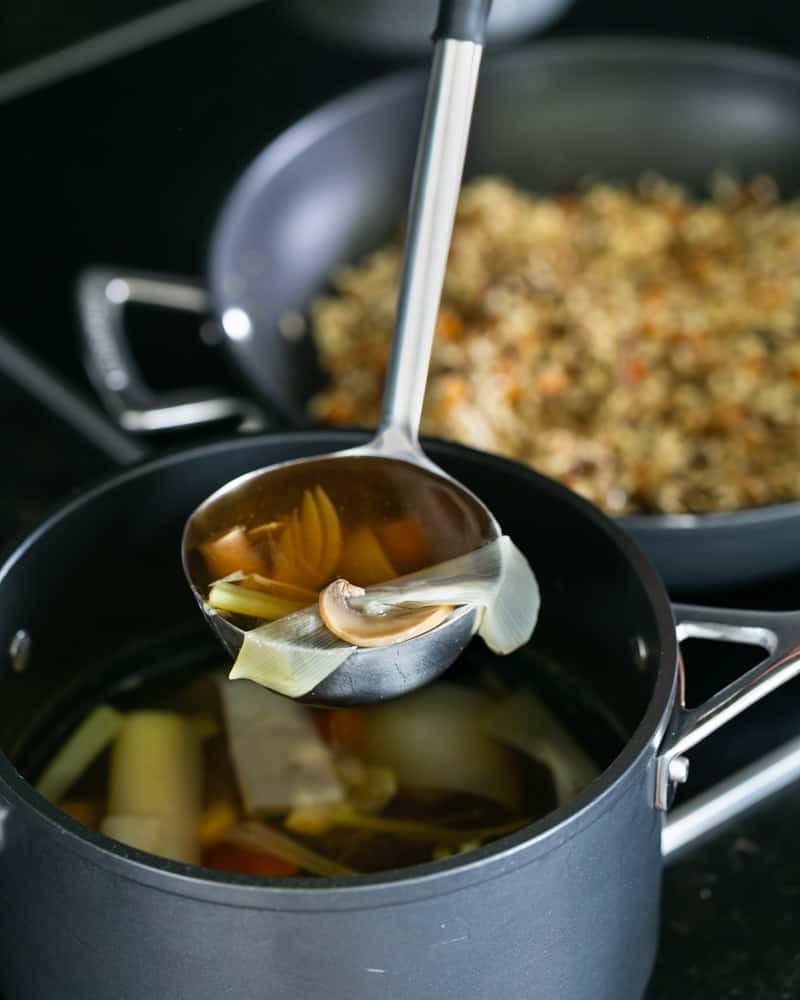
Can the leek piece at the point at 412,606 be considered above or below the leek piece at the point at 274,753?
above

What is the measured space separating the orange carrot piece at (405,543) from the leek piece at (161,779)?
171 mm

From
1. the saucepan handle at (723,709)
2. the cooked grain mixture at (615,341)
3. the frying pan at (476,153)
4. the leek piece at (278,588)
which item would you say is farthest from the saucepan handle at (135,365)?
the saucepan handle at (723,709)

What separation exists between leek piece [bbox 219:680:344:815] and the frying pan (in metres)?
0.42

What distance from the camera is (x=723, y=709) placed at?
1.98 feet

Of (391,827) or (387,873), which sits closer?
(387,873)

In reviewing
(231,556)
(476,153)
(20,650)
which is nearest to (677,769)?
(231,556)

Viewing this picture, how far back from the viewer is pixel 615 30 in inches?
67.9

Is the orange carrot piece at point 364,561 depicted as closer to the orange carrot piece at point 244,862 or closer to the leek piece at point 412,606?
the leek piece at point 412,606

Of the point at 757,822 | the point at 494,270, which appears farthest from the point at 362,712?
the point at 494,270

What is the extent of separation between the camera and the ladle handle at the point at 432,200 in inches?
27.4

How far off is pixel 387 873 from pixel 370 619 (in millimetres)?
157

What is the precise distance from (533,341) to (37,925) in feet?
2.73

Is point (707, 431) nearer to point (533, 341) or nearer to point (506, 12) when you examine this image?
point (533, 341)

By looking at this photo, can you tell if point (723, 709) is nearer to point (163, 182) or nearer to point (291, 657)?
point (291, 657)
